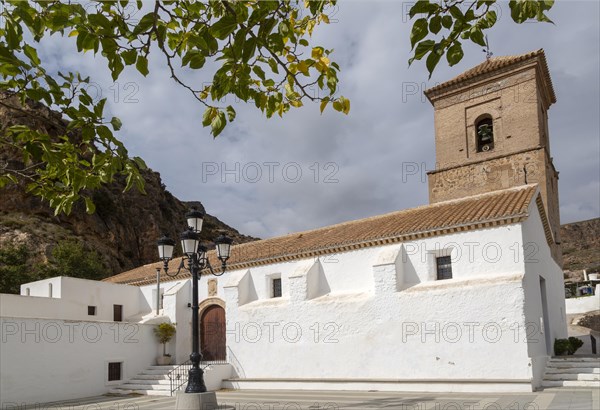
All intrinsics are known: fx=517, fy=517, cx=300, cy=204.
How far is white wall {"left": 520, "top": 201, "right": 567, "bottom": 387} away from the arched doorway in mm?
11984

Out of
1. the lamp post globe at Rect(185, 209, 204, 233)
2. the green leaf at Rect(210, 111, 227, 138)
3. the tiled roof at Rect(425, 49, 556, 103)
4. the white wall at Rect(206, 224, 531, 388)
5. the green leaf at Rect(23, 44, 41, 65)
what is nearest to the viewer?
the green leaf at Rect(23, 44, 41, 65)

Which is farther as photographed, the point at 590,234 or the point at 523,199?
the point at 590,234

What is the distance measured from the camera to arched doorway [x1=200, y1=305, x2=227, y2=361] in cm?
2155

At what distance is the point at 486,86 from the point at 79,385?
Result: 21.5 meters

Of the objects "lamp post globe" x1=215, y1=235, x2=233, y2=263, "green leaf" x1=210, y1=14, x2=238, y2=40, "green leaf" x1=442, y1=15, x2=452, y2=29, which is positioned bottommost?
"lamp post globe" x1=215, y1=235, x2=233, y2=263

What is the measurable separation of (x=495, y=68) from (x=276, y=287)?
1436 centimetres

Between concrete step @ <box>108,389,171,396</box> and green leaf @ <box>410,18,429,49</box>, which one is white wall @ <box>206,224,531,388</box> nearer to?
concrete step @ <box>108,389,171,396</box>

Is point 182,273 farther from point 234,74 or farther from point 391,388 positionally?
point 234,74

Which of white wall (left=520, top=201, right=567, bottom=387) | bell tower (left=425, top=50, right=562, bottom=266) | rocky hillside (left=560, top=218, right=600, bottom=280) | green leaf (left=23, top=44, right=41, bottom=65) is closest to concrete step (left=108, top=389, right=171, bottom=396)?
white wall (left=520, top=201, right=567, bottom=387)

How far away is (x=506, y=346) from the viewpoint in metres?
14.3

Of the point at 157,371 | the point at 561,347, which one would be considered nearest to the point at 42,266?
the point at 157,371

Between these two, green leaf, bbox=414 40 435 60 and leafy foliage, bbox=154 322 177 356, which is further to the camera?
leafy foliage, bbox=154 322 177 356

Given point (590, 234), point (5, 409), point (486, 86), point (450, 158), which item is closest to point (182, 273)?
point (5, 409)

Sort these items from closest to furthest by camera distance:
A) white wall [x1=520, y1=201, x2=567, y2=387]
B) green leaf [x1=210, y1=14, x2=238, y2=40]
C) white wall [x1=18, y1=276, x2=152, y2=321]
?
1. green leaf [x1=210, y1=14, x2=238, y2=40]
2. white wall [x1=520, y1=201, x2=567, y2=387]
3. white wall [x1=18, y1=276, x2=152, y2=321]
